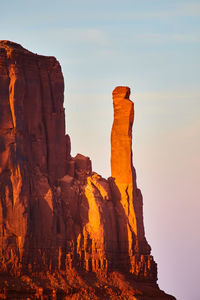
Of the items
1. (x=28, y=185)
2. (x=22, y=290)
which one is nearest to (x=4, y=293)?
(x=22, y=290)

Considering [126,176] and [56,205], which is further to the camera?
[126,176]

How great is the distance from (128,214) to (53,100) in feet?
32.6

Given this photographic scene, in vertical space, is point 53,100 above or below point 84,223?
above

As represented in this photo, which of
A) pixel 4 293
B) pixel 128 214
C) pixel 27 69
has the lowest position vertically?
pixel 4 293

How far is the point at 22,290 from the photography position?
11462 cm

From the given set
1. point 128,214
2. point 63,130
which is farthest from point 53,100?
point 128,214

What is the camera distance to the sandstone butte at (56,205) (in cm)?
11719

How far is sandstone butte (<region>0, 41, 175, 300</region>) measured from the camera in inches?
4614

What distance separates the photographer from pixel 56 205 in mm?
120188

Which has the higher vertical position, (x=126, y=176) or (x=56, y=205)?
(x=126, y=176)

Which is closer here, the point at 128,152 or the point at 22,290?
the point at 22,290

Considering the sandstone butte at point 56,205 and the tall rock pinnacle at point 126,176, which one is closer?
the sandstone butte at point 56,205

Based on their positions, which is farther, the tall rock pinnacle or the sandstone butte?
the tall rock pinnacle

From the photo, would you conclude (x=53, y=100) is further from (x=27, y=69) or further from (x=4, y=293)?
(x=4, y=293)
